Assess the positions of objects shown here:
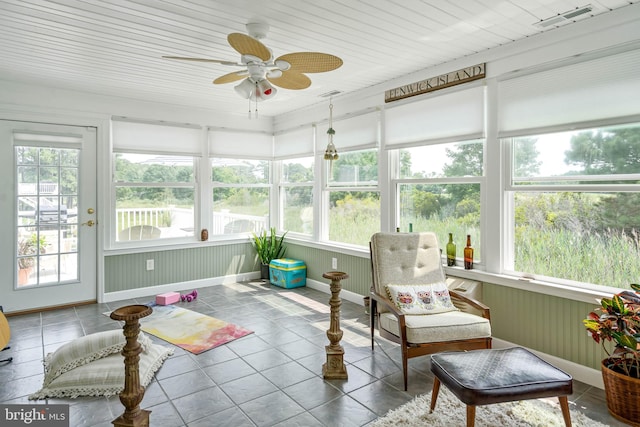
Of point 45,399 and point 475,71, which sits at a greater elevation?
point 475,71

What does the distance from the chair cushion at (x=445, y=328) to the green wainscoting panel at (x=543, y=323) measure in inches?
20.3

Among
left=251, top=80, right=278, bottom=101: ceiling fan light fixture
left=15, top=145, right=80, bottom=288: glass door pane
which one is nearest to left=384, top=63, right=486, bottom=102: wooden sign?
left=251, top=80, right=278, bottom=101: ceiling fan light fixture

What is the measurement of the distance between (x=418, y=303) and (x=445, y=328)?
397 millimetres

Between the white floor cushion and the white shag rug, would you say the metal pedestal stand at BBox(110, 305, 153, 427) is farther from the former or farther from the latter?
the white shag rug

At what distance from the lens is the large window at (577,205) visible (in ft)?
8.59

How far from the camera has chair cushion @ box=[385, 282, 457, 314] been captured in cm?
301

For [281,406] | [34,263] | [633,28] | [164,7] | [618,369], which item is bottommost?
[281,406]

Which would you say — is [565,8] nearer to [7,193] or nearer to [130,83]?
[130,83]

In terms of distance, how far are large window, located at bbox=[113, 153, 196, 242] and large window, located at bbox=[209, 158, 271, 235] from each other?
379 millimetres

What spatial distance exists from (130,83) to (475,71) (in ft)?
11.7

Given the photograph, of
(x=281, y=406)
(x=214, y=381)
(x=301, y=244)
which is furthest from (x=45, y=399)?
(x=301, y=244)

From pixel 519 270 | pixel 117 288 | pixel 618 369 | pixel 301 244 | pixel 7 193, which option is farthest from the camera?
pixel 301 244

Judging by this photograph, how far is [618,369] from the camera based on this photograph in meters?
2.27

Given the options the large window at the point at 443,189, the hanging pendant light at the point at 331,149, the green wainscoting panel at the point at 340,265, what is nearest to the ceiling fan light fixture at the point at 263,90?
the hanging pendant light at the point at 331,149
